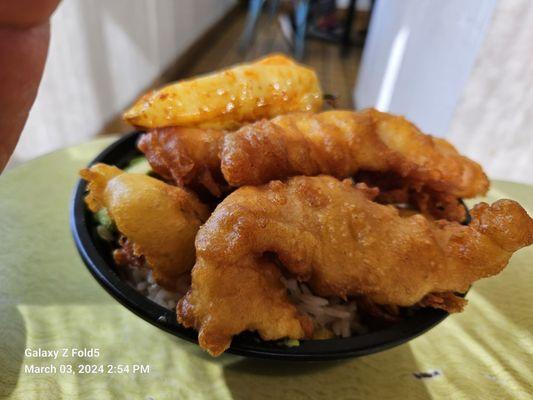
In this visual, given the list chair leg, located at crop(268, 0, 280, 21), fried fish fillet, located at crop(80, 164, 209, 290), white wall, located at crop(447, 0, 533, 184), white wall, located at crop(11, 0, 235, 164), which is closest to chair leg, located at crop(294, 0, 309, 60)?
chair leg, located at crop(268, 0, 280, 21)

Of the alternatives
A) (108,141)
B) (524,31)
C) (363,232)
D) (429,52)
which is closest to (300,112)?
(363,232)

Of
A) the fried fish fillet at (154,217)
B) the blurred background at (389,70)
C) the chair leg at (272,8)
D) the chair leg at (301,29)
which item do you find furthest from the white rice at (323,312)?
the chair leg at (272,8)

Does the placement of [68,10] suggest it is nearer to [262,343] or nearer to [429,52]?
[429,52]

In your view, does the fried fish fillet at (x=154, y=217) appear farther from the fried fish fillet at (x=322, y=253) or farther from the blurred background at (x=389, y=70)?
the blurred background at (x=389, y=70)

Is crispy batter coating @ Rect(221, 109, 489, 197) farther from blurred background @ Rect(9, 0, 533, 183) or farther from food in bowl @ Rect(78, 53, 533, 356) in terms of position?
blurred background @ Rect(9, 0, 533, 183)

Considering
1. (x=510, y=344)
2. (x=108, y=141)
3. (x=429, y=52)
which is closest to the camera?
(x=510, y=344)

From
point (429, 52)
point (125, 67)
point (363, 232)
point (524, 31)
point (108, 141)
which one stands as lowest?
point (125, 67)
